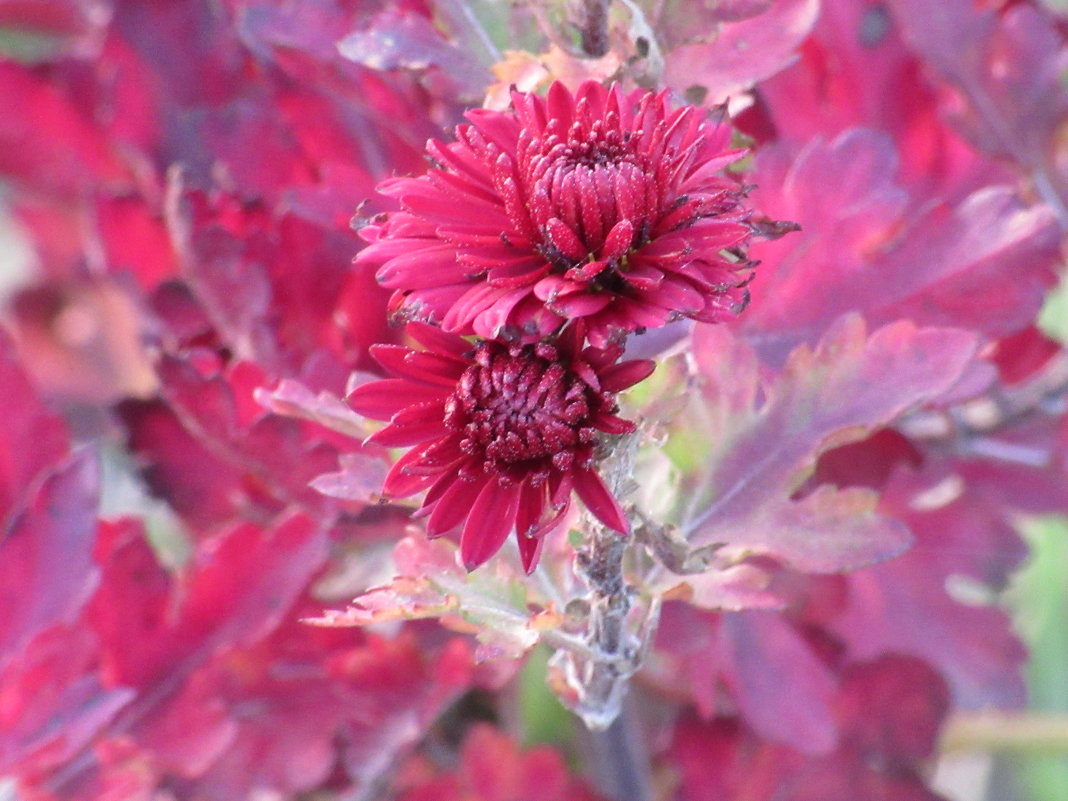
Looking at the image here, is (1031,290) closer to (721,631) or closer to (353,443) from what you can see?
(721,631)

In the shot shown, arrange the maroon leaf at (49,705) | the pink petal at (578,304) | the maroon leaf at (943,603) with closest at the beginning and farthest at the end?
the pink petal at (578,304), the maroon leaf at (49,705), the maroon leaf at (943,603)

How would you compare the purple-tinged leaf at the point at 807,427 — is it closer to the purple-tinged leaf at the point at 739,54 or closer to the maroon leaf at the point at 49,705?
the purple-tinged leaf at the point at 739,54

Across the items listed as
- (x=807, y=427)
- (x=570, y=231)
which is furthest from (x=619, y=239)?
(x=807, y=427)

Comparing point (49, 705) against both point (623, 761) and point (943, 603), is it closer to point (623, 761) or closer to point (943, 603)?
point (623, 761)

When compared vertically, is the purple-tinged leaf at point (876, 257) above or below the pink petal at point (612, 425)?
below

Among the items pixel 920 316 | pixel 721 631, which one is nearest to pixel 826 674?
pixel 721 631

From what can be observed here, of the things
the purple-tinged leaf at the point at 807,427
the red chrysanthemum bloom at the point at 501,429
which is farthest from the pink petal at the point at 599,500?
the purple-tinged leaf at the point at 807,427

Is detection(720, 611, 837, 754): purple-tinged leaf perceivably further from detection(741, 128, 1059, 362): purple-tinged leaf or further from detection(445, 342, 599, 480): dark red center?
detection(445, 342, 599, 480): dark red center
